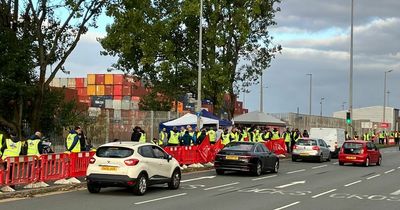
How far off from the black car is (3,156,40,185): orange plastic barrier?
26.6ft

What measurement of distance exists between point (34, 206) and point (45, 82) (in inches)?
593

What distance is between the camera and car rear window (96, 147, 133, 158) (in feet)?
48.9

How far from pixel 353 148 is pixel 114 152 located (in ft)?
60.7

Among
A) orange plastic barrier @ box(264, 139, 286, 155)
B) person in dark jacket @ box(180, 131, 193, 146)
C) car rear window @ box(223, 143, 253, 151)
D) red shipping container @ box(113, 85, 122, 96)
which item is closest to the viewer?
car rear window @ box(223, 143, 253, 151)

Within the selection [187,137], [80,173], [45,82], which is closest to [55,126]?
[45,82]

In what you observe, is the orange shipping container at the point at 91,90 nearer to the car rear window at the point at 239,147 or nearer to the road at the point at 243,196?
the car rear window at the point at 239,147

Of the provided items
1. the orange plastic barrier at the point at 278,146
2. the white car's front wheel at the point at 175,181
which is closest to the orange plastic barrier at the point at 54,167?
the white car's front wheel at the point at 175,181

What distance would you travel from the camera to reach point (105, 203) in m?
13.1

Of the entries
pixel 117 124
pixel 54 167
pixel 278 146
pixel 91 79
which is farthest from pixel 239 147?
pixel 91 79

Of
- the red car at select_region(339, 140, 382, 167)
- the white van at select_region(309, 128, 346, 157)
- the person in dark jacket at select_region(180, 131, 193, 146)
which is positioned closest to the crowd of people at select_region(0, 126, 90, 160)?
the person in dark jacket at select_region(180, 131, 193, 146)

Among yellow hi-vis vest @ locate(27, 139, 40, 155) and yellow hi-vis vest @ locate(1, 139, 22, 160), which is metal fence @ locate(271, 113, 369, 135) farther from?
yellow hi-vis vest @ locate(1, 139, 22, 160)

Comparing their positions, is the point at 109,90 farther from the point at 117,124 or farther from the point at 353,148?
the point at 353,148

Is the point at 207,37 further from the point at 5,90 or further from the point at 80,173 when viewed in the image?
the point at 80,173

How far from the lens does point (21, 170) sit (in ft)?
→ 49.0
